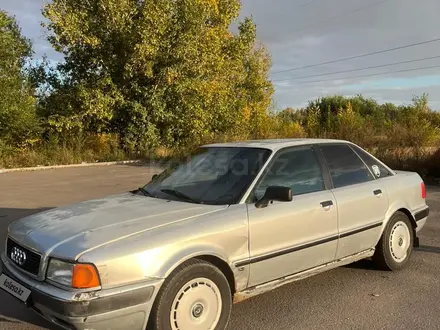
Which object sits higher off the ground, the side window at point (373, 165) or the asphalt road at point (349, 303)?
the side window at point (373, 165)

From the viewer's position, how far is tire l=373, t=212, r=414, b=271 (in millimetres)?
5098

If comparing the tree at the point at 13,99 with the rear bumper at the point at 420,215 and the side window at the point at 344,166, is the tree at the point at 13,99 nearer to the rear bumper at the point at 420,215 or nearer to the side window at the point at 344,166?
the side window at the point at 344,166

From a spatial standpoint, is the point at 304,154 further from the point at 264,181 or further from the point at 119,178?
the point at 119,178

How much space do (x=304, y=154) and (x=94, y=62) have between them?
19.7 meters

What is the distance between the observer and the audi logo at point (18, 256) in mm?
3498

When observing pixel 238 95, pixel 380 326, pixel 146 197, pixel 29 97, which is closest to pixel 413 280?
pixel 380 326

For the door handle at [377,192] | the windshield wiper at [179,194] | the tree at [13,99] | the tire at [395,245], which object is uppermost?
the tree at [13,99]

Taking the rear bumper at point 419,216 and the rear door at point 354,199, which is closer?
the rear door at point 354,199

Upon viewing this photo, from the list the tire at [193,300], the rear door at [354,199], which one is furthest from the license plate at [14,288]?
the rear door at [354,199]

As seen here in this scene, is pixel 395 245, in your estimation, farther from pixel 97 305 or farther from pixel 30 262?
pixel 30 262

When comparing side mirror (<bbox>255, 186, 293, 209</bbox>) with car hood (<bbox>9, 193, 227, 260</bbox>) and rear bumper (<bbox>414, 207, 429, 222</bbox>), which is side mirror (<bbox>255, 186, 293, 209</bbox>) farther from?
rear bumper (<bbox>414, 207, 429, 222</bbox>)

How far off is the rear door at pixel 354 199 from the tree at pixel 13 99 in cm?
1793

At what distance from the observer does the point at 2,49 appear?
2014 cm

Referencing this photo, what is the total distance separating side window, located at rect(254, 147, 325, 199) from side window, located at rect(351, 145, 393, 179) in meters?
0.84
